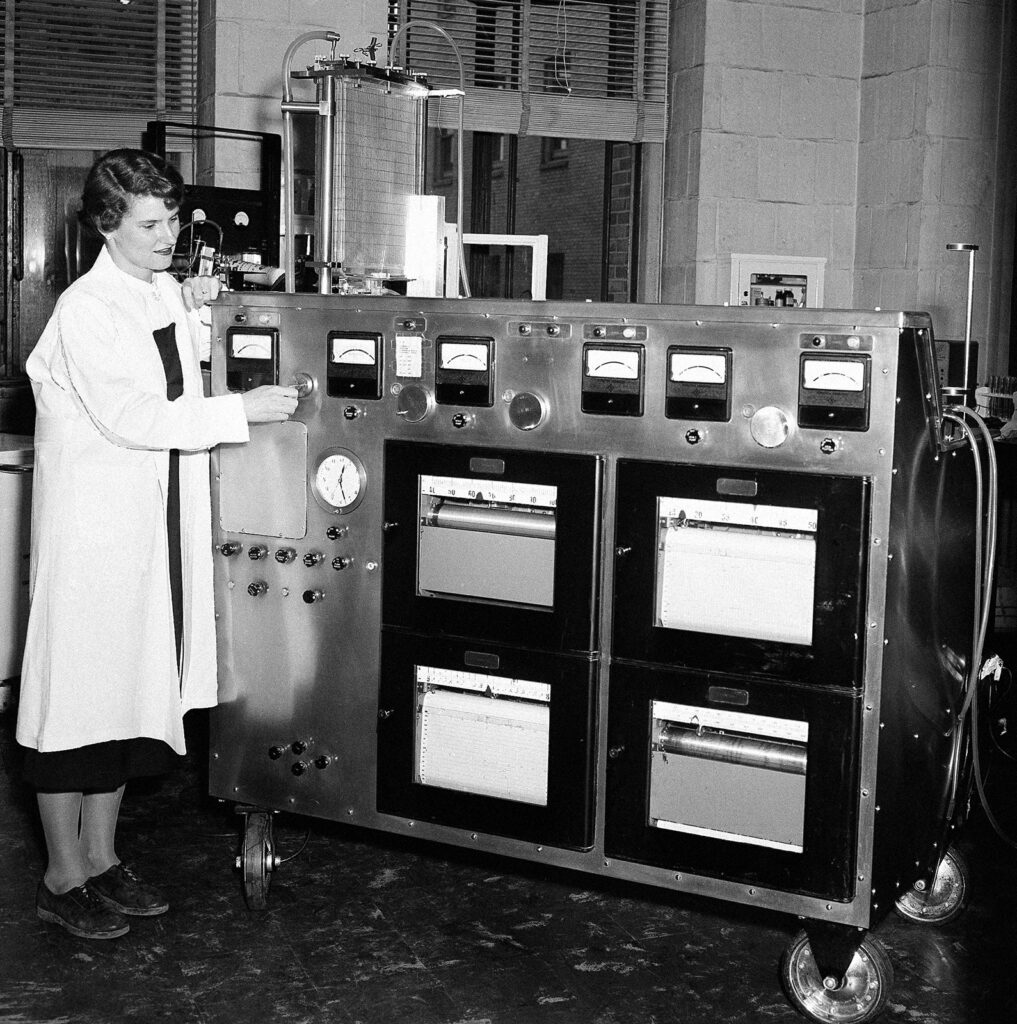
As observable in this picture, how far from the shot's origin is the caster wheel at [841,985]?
2.14 m

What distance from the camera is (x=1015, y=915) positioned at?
2607mm

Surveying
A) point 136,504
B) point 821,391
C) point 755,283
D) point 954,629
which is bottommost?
point 954,629

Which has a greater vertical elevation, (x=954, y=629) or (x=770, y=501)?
(x=770, y=501)

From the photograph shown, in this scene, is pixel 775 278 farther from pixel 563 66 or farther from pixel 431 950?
pixel 431 950

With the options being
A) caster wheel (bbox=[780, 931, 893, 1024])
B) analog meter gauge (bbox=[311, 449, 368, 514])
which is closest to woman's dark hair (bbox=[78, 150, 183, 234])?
analog meter gauge (bbox=[311, 449, 368, 514])

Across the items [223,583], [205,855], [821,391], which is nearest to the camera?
[821,391]

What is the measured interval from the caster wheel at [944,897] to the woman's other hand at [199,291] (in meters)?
1.73

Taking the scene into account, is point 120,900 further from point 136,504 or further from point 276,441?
point 276,441

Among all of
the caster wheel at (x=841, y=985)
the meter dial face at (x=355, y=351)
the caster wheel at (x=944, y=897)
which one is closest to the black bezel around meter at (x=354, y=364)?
the meter dial face at (x=355, y=351)

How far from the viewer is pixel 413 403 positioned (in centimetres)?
234

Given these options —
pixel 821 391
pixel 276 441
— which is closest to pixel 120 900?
pixel 276 441

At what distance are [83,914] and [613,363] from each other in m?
1.36

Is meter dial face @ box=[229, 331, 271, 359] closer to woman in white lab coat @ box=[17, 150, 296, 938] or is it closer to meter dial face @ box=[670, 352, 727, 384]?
woman in white lab coat @ box=[17, 150, 296, 938]

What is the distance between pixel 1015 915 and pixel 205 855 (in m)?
1.63
